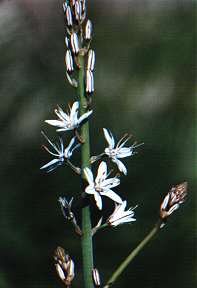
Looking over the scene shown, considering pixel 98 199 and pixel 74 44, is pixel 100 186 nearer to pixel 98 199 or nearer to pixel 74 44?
pixel 98 199

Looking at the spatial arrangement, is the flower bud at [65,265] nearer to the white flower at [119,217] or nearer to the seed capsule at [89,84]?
the white flower at [119,217]

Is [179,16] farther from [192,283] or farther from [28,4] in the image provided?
[192,283]

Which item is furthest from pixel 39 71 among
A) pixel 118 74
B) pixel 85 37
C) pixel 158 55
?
pixel 85 37

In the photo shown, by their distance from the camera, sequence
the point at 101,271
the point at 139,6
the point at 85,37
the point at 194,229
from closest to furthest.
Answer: the point at 85,37
the point at 101,271
the point at 194,229
the point at 139,6

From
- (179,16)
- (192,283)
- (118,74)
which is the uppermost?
(179,16)

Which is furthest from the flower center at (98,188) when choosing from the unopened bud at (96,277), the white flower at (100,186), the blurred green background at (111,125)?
the blurred green background at (111,125)

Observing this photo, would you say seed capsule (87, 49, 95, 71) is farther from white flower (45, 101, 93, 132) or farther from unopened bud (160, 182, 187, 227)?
unopened bud (160, 182, 187, 227)

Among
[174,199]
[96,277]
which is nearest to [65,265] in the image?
[96,277]

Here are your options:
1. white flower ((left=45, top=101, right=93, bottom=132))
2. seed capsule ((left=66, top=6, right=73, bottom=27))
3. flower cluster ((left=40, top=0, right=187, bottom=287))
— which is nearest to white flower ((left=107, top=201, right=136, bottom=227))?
flower cluster ((left=40, top=0, right=187, bottom=287))

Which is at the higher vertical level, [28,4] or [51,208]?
[28,4]
